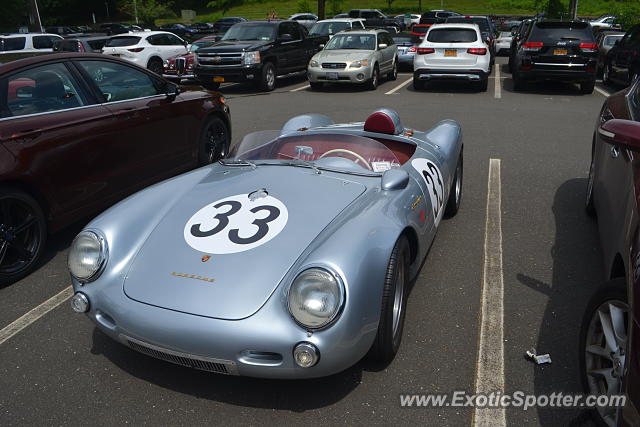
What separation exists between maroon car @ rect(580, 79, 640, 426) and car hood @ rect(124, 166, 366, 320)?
1439 mm

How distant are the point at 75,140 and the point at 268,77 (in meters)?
10.0

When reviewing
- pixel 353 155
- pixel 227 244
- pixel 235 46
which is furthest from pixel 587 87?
pixel 227 244

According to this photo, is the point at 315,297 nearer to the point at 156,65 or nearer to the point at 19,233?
the point at 19,233

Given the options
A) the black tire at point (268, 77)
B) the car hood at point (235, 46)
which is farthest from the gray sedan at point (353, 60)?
the car hood at point (235, 46)

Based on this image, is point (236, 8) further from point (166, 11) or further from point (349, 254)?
point (349, 254)

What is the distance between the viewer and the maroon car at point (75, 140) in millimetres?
4422

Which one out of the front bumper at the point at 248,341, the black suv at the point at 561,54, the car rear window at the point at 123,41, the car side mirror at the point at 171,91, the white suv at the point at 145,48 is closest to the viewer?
the front bumper at the point at 248,341

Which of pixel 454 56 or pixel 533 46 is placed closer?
pixel 533 46

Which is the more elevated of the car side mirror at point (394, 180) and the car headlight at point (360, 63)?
the car side mirror at point (394, 180)

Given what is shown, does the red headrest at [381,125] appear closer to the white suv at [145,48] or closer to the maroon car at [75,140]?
the maroon car at [75,140]

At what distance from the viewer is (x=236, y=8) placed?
7262 cm

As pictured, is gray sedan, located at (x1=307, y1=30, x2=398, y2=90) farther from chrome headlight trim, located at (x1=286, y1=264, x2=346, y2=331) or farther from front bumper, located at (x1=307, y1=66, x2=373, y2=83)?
chrome headlight trim, located at (x1=286, y1=264, x2=346, y2=331)

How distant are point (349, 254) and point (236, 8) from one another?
75142mm

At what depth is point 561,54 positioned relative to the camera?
12.7 m
